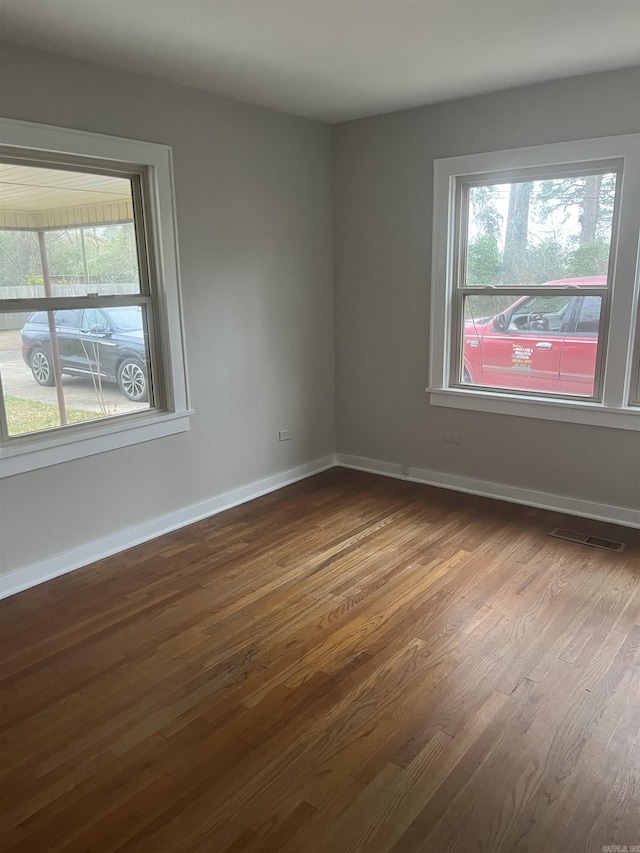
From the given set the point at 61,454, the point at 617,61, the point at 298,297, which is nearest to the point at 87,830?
the point at 61,454

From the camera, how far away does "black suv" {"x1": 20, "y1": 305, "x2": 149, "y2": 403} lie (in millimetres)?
3127

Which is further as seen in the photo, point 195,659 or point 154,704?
point 195,659

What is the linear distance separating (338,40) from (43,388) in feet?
7.26

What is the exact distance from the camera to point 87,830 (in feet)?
5.79

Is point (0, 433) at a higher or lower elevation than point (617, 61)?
lower

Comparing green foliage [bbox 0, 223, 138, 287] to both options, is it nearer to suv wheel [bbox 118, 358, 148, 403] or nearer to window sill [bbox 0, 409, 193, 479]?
suv wheel [bbox 118, 358, 148, 403]

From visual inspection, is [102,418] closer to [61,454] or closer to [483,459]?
[61,454]

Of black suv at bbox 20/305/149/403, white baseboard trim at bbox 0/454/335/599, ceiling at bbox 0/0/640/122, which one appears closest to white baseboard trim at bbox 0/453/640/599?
white baseboard trim at bbox 0/454/335/599

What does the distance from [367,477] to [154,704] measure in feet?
9.04

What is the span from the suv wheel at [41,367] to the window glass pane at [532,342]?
2.65 metres

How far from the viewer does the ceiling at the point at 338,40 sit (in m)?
2.48

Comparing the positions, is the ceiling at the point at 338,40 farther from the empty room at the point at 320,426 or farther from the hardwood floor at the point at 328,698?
the hardwood floor at the point at 328,698

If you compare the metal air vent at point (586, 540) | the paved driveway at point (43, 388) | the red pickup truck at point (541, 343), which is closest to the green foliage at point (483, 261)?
the red pickup truck at point (541, 343)

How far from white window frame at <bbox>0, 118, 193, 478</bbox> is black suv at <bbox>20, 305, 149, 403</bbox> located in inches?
5.3
